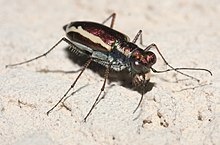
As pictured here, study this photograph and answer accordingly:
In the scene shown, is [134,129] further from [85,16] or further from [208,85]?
[85,16]

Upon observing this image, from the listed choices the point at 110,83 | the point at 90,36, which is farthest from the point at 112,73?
the point at 90,36

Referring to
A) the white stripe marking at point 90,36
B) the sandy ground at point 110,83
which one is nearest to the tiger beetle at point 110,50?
the white stripe marking at point 90,36

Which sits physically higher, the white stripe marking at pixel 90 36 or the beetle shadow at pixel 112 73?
the white stripe marking at pixel 90 36

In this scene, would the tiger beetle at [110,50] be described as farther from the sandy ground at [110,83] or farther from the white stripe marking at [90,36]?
the sandy ground at [110,83]

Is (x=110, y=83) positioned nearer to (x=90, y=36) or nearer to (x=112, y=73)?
(x=112, y=73)

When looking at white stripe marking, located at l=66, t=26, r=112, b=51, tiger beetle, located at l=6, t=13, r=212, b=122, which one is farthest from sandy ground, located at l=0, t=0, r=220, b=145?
white stripe marking, located at l=66, t=26, r=112, b=51

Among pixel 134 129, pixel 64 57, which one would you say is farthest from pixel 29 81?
pixel 134 129
